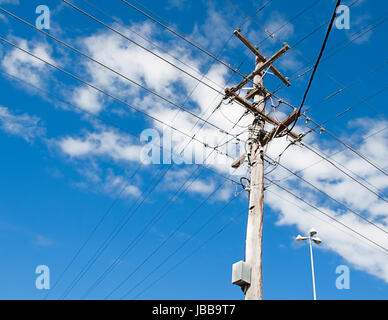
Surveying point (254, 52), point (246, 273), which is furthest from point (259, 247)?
point (254, 52)

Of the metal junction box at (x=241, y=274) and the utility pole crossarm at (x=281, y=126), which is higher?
the utility pole crossarm at (x=281, y=126)

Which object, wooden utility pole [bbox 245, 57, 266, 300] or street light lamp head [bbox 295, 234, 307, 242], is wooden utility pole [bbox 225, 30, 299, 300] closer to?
wooden utility pole [bbox 245, 57, 266, 300]

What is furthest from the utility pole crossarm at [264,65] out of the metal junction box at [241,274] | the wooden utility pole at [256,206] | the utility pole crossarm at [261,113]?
the metal junction box at [241,274]

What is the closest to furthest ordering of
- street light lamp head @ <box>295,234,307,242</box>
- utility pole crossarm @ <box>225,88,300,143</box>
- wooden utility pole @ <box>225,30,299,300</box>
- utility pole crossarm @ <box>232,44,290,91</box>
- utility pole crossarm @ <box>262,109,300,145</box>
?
1. wooden utility pole @ <box>225,30,299,300</box>
2. utility pole crossarm @ <box>262,109,300,145</box>
3. utility pole crossarm @ <box>225,88,300,143</box>
4. utility pole crossarm @ <box>232,44,290,91</box>
5. street light lamp head @ <box>295,234,307,242</box>

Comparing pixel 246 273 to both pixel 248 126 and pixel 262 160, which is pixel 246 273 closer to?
pixel 262 160

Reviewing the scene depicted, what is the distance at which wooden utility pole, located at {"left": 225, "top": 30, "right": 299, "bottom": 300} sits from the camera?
7.37 meters

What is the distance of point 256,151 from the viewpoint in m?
9.72

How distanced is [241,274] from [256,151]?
3.55 metres

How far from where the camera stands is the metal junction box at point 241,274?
724 cm

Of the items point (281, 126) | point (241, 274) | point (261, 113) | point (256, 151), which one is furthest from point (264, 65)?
point (241, 274)

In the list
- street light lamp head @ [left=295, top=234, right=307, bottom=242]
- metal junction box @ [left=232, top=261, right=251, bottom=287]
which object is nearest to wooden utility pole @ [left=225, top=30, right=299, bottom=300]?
metal junction box @ [left=232, top=261, right=251, bottom=287]

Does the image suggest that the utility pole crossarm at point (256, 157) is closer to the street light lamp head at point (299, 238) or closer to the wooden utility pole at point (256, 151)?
the wooden utility pole at point (256, 151)

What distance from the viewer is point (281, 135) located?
10258mm
